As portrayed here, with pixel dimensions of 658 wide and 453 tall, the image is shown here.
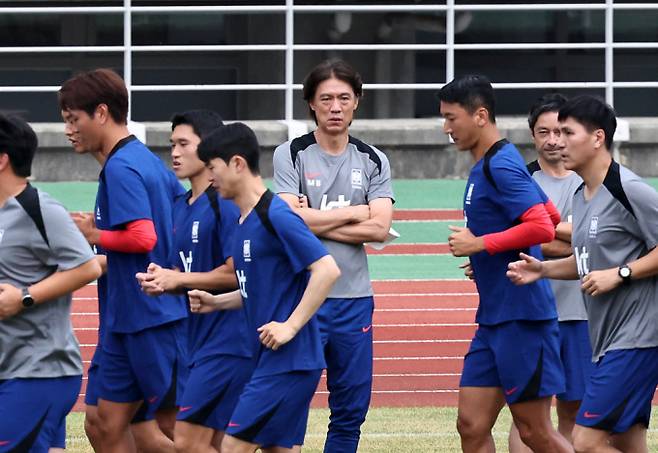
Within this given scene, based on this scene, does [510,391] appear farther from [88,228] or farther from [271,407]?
[88,228]

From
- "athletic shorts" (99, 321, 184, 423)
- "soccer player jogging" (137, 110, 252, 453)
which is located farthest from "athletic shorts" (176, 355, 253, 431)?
"athletic shorts" (99, 321, 184, 423)

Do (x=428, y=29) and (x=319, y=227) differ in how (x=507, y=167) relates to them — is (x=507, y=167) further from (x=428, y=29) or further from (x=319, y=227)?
(x=428, y=29)

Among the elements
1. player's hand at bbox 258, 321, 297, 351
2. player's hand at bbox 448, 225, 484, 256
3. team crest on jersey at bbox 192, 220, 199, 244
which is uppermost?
team crest on jersey at bbox 192, 220, 199, 244

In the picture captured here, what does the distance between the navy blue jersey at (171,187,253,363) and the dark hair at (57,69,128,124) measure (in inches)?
22.5

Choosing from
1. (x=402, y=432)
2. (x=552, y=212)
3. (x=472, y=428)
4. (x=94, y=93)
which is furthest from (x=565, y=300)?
(x=94, y=93)

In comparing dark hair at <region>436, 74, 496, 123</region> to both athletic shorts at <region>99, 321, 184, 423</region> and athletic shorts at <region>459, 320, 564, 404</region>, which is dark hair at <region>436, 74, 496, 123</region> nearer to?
athletic shorts at <region>459, 320, 564, 404</region>

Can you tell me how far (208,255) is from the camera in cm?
766

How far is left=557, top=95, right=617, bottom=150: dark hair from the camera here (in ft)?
24.1

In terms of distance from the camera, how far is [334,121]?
27.8ft

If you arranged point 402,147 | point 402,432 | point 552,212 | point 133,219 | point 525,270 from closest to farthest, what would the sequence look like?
point 133,219 → point 525,270 → point 552,212 → point 402,432 → point 402,147

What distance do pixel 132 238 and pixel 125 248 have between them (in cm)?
7

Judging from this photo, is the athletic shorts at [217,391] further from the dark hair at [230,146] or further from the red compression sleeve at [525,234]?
the red compression sleeve at [525,234]

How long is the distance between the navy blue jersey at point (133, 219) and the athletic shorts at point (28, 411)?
3.85ft

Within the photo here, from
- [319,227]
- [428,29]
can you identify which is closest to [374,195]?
[319,227]
